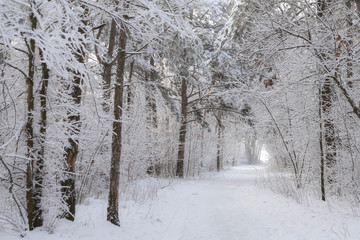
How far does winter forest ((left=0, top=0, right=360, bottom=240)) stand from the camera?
374 centimetres

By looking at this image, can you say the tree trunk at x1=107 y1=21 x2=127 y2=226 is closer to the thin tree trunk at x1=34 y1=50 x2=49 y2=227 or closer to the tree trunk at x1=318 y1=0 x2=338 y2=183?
the thin tree trunk at x1=34 y1=50 x2=49 y2=227

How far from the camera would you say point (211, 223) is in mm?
6234

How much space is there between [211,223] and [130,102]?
6781 millimetres

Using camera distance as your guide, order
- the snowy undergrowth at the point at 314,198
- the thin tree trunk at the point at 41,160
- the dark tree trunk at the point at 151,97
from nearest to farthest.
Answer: the thin tree trunk at the point at 41,160, the snowy undergrowth at the point at 314,198, the dark tree trunk at the point at 151,97

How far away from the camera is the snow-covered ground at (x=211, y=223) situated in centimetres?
467

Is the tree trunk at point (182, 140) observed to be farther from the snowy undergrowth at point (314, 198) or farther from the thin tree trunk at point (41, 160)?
the thin tree trunk at point (41, 160)

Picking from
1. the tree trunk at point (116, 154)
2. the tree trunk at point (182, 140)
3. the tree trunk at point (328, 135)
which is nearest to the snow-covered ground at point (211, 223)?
the tree trunk at point (116, 154)

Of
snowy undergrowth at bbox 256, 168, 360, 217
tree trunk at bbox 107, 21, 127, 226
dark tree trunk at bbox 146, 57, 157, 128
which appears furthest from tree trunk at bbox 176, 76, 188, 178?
tree trunk at bbox 107, 21, 127, 226

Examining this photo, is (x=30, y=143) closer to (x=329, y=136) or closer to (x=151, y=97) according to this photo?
(x=329, y=136)

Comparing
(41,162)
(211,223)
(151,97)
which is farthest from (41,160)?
(151,97)

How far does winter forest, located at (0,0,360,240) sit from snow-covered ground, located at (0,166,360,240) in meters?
0.07

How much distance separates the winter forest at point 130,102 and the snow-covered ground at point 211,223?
0.07 meters

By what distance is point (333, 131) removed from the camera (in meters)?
7.33

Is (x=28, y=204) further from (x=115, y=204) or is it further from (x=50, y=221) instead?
(x=115, y=204)
